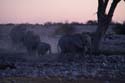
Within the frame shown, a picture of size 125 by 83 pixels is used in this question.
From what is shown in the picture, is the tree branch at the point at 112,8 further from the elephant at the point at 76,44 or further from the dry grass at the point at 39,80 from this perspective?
the dry grass at the point at 39,80

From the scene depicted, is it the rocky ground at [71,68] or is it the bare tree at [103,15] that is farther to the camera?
the bare tree at [103,15]

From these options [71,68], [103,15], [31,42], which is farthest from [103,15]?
[71,68]

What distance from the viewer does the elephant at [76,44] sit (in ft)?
91.5

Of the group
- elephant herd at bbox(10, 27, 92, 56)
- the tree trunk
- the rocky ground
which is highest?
the tree trunk

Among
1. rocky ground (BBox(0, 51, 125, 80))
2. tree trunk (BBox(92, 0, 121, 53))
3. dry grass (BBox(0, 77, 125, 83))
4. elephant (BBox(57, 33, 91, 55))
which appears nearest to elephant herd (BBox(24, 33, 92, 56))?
elephant (BBox(57, 33, 91, 55))

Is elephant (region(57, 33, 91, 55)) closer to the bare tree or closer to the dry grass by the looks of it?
the bare tree

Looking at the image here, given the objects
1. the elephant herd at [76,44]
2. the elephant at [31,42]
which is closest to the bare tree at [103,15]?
the elephant herd at [76,44]

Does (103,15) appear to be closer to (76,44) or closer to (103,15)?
(103,15)

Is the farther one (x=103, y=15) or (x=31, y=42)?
(x=31, y=42)

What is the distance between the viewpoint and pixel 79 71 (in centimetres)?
2056

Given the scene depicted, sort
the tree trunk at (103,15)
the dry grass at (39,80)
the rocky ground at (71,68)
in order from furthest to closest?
the tree trunk at (103,15) < the rocky ground at (71,68) < the dry grass at (39,80)

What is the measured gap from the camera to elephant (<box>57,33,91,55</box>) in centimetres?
2789

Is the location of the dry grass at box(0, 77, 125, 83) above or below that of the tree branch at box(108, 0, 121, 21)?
below

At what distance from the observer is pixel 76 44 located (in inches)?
1097
